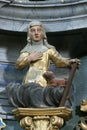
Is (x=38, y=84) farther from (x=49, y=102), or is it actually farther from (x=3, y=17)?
(x=3, y=17)

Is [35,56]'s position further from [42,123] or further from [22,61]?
[42,123]

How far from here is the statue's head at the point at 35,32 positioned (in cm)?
535

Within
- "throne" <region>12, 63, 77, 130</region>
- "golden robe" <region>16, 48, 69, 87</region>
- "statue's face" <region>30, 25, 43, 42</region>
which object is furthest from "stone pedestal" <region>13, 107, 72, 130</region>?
"statue's face" <region>30, 25, 43, 42</region>

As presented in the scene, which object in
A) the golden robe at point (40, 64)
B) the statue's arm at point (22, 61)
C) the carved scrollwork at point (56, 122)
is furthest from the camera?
the statue's arm at point (22, 61)

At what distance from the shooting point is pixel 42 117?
4.90 metres

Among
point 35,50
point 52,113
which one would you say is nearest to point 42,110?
Answer: point 52,113

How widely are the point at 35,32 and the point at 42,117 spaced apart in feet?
2.61

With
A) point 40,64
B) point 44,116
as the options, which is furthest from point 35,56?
point 44,116

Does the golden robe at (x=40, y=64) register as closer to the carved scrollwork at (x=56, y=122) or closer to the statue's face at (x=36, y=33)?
the statue's face at (x=36, y=33)

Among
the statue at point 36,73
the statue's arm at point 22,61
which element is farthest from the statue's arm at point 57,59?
the statue's arm at point 22,61

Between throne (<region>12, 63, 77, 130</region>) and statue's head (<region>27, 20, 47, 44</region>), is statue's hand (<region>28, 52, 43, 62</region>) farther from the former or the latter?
throne (<region>12, 63, 77, 130</region>)

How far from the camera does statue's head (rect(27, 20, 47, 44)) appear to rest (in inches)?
211

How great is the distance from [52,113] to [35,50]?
66 cm

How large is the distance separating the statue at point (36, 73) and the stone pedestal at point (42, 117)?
0.07 m
